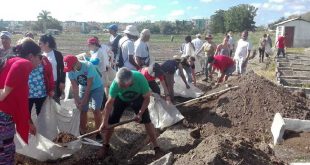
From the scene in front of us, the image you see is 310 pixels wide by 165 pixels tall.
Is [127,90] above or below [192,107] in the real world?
above

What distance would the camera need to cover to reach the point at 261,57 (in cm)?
1812

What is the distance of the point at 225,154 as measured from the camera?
13.3 ft

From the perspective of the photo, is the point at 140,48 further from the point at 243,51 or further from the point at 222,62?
the point at 243,51

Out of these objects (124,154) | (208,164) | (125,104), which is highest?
(125,104)

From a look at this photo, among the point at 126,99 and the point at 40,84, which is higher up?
the point at 40,84

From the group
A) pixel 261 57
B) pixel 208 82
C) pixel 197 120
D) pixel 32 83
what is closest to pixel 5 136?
pixel 32 83

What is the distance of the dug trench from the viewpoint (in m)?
4.29

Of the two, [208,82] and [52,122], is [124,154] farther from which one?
[208,82]

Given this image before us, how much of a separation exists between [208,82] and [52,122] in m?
6.48

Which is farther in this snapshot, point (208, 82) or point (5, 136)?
point (208, 82)

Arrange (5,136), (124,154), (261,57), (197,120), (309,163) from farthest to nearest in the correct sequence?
(261,57) → (197,120) → (124,154) → (309,163) → (5,136)

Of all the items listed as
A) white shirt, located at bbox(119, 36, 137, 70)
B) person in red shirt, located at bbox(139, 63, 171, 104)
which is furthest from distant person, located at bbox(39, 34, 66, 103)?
white shirt, located at bbox(119, 36, 137, 70)

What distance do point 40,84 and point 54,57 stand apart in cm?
72

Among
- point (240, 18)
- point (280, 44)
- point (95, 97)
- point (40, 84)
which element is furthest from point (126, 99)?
point (240, 18)
